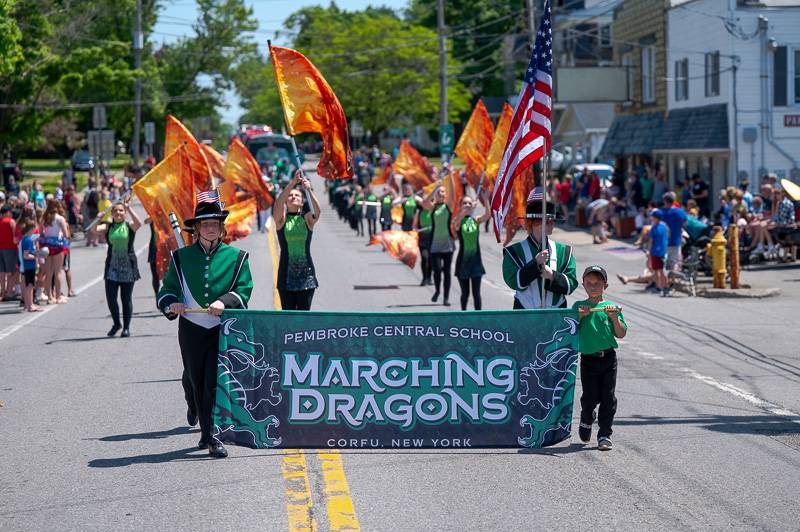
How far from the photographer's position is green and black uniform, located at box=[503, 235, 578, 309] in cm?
958

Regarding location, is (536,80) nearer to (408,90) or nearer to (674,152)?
(674,152)

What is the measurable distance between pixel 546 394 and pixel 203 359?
238cm

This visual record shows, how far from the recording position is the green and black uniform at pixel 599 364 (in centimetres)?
906

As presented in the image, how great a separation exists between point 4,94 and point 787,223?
95.0 ft

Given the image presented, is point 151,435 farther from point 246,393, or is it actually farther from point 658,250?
point 658,250

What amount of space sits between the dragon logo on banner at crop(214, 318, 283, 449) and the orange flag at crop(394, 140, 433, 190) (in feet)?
75.8

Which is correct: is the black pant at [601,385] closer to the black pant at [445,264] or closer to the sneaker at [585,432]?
the sneaker at [585,432]

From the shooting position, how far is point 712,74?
34062mm

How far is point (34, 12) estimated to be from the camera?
42531 millimetres

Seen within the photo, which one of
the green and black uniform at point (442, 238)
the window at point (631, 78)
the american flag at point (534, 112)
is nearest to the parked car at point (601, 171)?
the window at point (631, 78)

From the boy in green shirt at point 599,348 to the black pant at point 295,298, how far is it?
3.80 metres

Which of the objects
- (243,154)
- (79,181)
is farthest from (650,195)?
(79,181)

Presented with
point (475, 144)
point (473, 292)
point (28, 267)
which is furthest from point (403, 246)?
point (473, 292)

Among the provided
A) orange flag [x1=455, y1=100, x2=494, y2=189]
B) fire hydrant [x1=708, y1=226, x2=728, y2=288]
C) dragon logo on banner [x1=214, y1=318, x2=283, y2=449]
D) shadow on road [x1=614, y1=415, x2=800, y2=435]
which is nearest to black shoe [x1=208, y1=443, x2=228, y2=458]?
dragon logo on banner [x1=214, y1=318, x2=283, y2=449]
